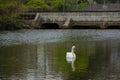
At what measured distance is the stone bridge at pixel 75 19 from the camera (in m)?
95.1

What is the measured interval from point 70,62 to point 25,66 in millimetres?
3859

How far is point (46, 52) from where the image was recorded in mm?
A: 39750

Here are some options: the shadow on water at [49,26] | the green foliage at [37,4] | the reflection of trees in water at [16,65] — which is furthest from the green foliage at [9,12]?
the reflection of trees in water at [16,65]

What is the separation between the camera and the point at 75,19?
96125 millimetres

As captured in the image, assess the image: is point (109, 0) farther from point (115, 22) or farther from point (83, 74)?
point (83, 74)

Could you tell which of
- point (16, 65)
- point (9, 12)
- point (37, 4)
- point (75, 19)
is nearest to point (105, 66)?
point (16, 65)

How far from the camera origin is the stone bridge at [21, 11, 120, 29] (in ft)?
312

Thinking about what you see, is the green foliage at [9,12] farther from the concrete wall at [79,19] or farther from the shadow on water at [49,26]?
the shadow on water at [49,26]

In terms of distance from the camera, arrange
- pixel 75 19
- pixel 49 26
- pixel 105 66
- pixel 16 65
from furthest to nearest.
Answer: pixel 49 26
pixel 75 19
pixel 16 65
pixel 105 66

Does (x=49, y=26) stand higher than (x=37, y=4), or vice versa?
(x=37, y=4)

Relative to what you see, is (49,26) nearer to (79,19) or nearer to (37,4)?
(79,19)

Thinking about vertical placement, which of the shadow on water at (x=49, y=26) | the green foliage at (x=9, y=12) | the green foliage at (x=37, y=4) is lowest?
the shadow on water at (x=49, y=26)

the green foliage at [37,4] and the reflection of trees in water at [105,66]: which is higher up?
the reflection of trees in water at [105,66]

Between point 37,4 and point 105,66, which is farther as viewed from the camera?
point 37,4
